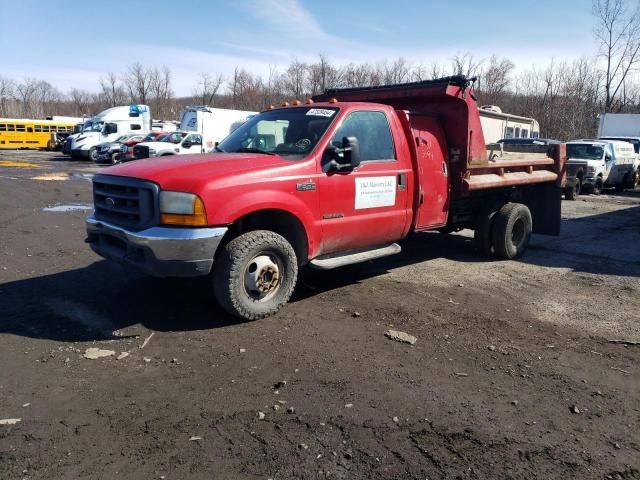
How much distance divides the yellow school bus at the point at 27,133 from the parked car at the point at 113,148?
57.2 feet

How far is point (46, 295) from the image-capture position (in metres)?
5.54

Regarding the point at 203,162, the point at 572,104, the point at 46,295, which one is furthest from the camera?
the point at 572,104

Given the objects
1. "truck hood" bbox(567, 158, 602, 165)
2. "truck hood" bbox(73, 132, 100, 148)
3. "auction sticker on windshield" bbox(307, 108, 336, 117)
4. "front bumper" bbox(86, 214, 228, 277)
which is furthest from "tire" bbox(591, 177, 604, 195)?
"truck hood" bbox(73, 132, 100, 148)

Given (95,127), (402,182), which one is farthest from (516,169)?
(95,127)

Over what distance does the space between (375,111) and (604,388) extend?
3625 mm

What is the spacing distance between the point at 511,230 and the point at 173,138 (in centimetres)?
2274

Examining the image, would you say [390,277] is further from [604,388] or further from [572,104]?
[572,104]

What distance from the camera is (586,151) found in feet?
62.8

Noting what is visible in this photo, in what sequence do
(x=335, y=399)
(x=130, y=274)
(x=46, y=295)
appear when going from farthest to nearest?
(x=130, y=274), (x=46, y=295), (x=335, y=399)

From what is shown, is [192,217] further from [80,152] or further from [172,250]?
[80,152]

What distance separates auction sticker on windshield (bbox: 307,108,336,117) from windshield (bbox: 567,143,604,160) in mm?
16519

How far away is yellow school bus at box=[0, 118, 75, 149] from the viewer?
4459 centimetres

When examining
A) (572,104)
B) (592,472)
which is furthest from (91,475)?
(572,104)

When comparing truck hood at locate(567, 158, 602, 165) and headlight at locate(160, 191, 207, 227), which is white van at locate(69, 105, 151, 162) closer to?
truck hood at locate(567, 158, 602, 165)
